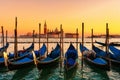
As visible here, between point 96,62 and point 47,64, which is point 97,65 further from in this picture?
point 47,64

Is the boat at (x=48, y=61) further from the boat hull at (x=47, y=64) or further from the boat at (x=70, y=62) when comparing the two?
the boat at (x=70, y=62)

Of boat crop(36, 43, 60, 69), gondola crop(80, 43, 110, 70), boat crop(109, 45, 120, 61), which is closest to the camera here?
gondola crop(80, 43, 110, 70)

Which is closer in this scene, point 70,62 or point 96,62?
point 70,62

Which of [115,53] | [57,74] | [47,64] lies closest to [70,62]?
[57,74]

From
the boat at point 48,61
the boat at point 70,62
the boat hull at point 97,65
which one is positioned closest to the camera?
the boat at point 70,62

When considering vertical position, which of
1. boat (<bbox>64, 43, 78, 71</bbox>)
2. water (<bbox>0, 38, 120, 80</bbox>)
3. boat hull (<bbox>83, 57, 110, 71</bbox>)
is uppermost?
A: boat (<bbox>64, 43, 78, 71</bbox>)

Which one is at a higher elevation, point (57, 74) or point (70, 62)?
point (70, 62)

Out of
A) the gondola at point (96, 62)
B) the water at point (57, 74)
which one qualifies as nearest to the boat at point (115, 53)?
the gondola at point (96, 62)

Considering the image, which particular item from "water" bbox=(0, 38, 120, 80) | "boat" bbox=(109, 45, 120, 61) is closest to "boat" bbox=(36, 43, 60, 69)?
"water" bbox=(0, 38, 120, 80)

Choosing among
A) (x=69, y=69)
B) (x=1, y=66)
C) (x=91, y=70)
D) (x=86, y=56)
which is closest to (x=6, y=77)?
(x=1, y=66)

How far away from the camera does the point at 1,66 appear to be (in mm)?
20719

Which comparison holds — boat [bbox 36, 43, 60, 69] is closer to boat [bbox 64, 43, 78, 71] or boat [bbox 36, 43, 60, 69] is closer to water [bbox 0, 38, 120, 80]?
water [bbox 0, 38, 120, 80]

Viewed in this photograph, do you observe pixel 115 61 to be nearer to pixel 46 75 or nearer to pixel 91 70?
pixel 91 70

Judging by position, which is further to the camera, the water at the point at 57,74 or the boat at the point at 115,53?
the boat at the point at 115,53
